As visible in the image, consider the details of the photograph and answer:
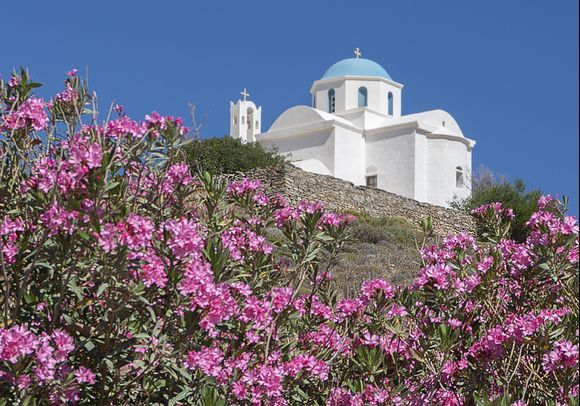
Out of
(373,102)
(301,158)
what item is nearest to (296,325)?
(301,158)

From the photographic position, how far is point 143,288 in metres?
3.49

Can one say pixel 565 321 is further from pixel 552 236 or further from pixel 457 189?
pixel 457 189

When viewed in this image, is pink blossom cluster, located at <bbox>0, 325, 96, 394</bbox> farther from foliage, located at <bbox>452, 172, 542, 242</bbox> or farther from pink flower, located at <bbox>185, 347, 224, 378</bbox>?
foliage, located at <bbox>452, 172, 542, 242</bbox>

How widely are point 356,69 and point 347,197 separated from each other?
48.0 feet

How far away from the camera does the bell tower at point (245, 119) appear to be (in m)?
41.4

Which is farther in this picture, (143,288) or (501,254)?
(501,254)

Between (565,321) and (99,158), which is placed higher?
(99,158)

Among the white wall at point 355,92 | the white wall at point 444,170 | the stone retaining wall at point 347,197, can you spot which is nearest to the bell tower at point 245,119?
the white wall at point 355,92

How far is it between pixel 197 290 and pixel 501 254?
1.73m

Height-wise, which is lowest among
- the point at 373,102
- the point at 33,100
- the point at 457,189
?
the point at 33,100

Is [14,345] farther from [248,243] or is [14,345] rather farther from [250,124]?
[250,124]

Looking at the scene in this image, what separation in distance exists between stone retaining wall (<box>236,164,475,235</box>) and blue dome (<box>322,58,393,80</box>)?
12.8 metres

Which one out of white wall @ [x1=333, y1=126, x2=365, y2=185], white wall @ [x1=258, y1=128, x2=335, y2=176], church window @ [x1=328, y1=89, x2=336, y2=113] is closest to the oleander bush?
white wall @ [x1=258, y1=128, x2=335, y2=176]

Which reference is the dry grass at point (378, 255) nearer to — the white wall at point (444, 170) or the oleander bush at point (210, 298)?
the oleander bush at point (210, 298)
